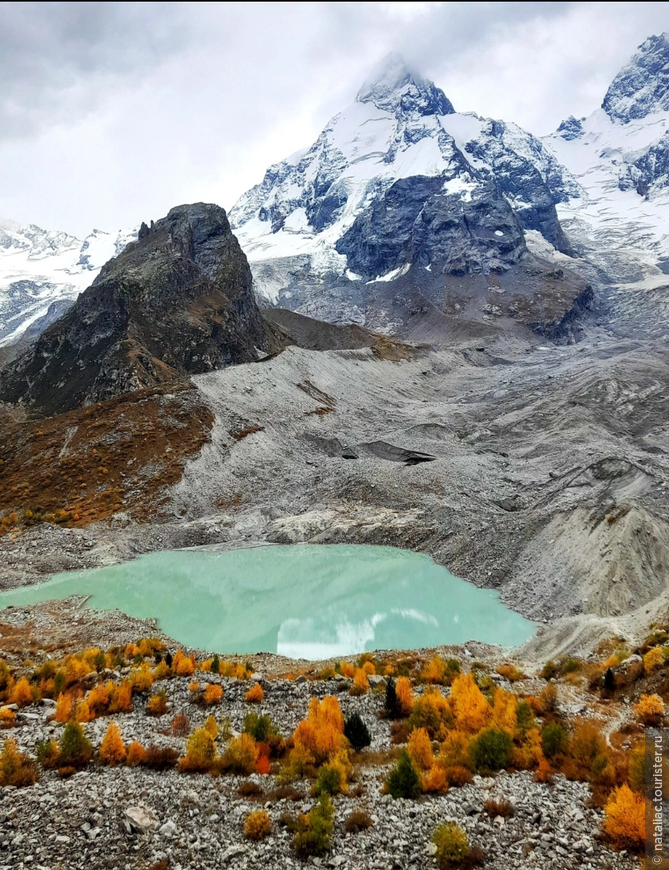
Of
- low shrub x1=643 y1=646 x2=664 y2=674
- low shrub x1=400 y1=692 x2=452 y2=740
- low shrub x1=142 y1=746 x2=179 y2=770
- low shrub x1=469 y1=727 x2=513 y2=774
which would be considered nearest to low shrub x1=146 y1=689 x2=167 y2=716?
low shrub x1=142 y1=746 x2=179 y2=770

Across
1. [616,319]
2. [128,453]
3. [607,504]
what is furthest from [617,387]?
[616,319]

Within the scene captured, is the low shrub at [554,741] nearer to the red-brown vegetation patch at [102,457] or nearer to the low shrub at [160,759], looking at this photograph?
the low shrub at [160,759]

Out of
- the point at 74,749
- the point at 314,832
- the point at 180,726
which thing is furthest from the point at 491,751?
the point at 74,749

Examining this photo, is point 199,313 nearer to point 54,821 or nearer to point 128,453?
point 128,453

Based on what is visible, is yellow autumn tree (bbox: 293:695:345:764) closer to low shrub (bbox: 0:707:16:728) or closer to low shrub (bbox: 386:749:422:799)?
low shrub (bbox: 386:749:422:799)

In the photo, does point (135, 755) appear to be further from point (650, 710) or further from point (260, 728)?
point (650, 710)

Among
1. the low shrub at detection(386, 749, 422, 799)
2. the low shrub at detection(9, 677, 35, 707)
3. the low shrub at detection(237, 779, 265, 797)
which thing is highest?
the low shrub at detection(386, 749, 422, 799)

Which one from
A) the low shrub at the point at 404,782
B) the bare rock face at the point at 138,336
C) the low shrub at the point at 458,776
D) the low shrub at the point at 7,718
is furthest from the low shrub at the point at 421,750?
the bare rock face at the point at 138,336
